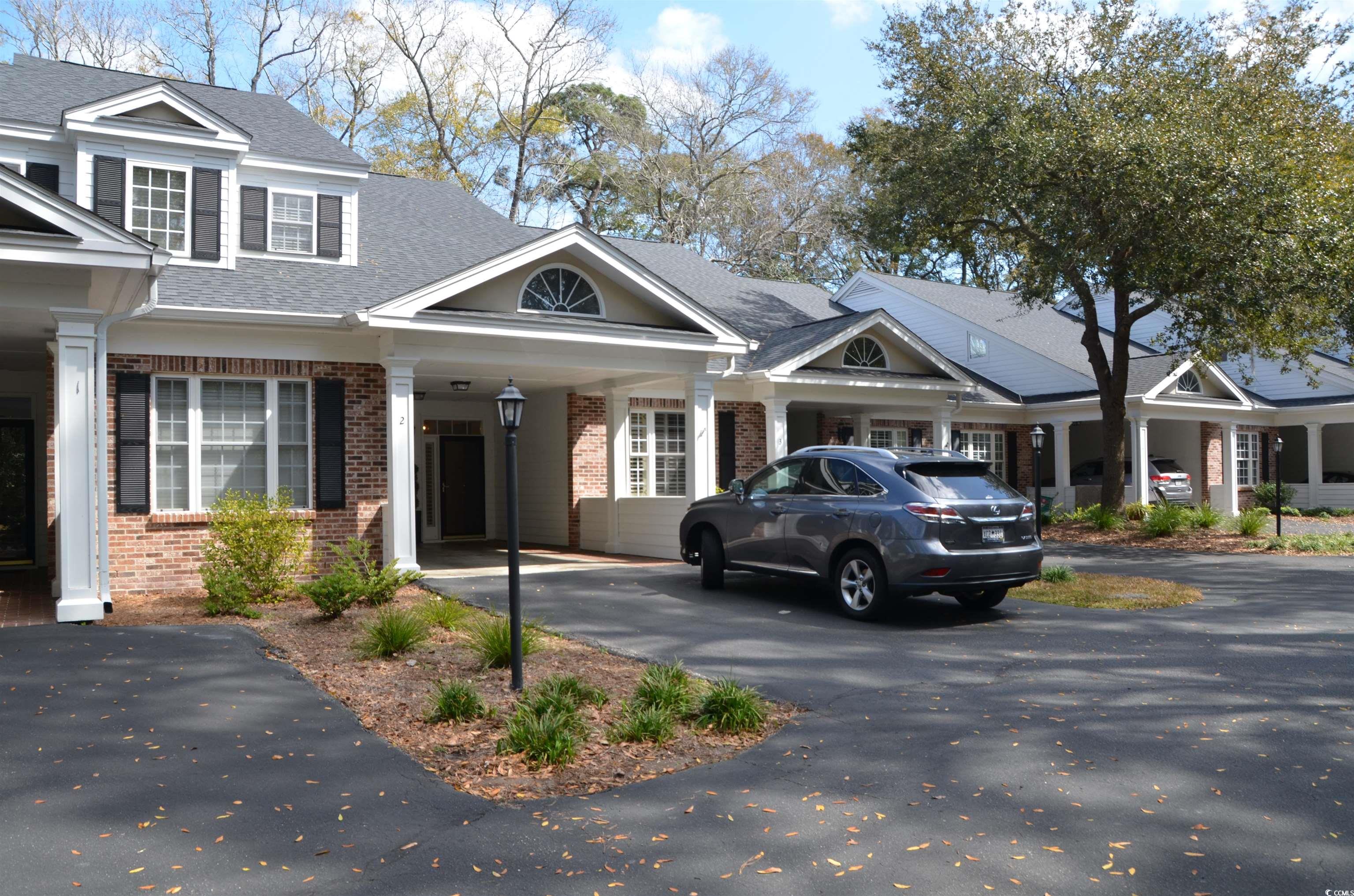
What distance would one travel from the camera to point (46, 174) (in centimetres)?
1332

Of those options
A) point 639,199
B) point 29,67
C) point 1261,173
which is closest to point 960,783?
point 1261,173

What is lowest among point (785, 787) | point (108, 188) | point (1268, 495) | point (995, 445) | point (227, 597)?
point (785, 787)

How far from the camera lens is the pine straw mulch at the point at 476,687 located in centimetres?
563

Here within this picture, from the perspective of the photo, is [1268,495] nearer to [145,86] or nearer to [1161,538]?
[1161,538]

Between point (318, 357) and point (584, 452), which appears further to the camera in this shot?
point (584, 452)

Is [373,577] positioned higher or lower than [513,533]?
lower

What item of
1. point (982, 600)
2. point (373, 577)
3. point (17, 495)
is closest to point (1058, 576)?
point (982, 600)

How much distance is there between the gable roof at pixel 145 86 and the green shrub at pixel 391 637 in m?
8.75

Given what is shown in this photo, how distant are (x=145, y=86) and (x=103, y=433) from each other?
5.35 meters

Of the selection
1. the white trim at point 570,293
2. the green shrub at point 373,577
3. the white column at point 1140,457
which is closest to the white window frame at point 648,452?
the white trim at point 570,293

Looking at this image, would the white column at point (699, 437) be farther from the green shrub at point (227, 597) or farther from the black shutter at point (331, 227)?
the green shrub at point (227, 597)

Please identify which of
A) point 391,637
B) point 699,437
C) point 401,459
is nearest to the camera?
point 391,637

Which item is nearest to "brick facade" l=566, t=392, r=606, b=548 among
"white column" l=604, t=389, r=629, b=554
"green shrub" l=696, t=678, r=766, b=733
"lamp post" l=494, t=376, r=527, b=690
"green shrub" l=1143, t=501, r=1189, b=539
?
"white column" l=604, t=389, r=629, b=554

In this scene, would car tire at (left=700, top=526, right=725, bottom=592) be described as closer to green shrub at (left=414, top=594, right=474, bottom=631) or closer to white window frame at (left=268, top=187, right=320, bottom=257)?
green shrub at (left=414, top=594, right=474, bottom=631)
